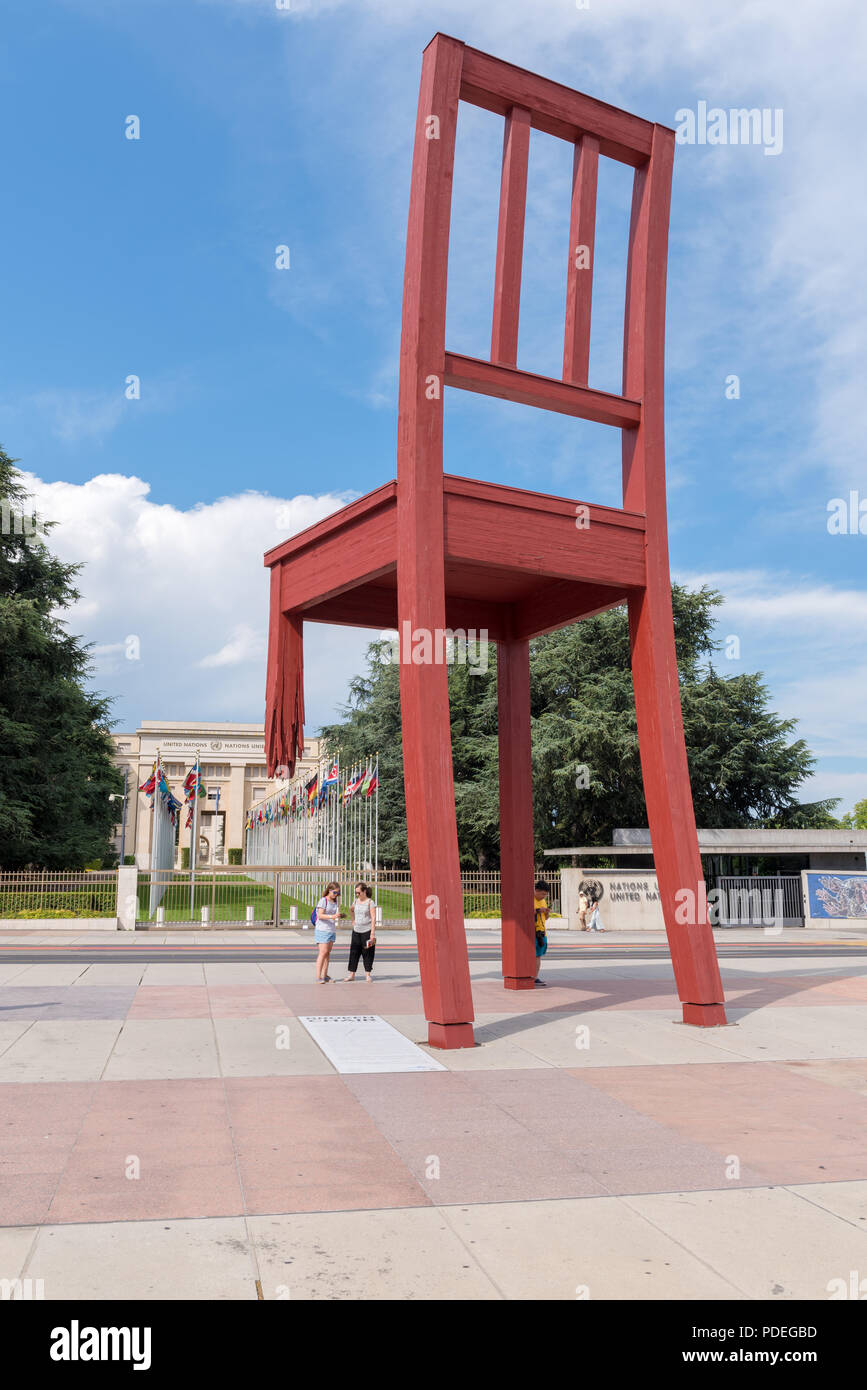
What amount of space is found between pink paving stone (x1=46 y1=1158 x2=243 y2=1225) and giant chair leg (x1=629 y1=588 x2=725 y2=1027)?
22.3 ft

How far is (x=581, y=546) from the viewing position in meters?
11.4

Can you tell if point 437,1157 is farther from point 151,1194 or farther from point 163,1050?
point 163,1050

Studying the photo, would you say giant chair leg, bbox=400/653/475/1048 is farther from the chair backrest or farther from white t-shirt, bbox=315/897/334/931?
white t-shirt, bbox=315/897/334/931

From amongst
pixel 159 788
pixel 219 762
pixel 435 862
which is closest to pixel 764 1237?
pixel 435 862

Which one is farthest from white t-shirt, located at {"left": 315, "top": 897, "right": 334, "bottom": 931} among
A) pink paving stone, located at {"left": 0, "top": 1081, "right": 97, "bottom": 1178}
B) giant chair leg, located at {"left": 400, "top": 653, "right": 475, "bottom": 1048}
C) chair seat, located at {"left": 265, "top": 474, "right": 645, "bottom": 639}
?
pink paving stone, located at {"left": 0, "top": 1081, "right": 97, "bottom": 1178}

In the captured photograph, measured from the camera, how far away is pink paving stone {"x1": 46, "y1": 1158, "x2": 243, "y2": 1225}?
5.21m

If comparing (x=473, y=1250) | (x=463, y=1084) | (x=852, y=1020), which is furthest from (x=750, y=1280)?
(x=852, y=1020)

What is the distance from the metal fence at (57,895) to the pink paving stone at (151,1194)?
934 inches

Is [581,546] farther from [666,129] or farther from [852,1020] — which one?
[852,1020]

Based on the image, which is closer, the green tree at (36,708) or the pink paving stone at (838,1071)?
the pink paving stone at (838,1071)

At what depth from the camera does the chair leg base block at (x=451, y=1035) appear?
10.0 meters

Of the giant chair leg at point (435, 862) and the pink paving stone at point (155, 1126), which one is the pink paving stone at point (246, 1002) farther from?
the pink paving stone at point (155, 1126)

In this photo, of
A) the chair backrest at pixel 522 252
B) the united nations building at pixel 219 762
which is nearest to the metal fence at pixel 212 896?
the chair backrest at pixel 522 252

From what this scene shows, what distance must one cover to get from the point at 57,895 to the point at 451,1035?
21362 millimetres
